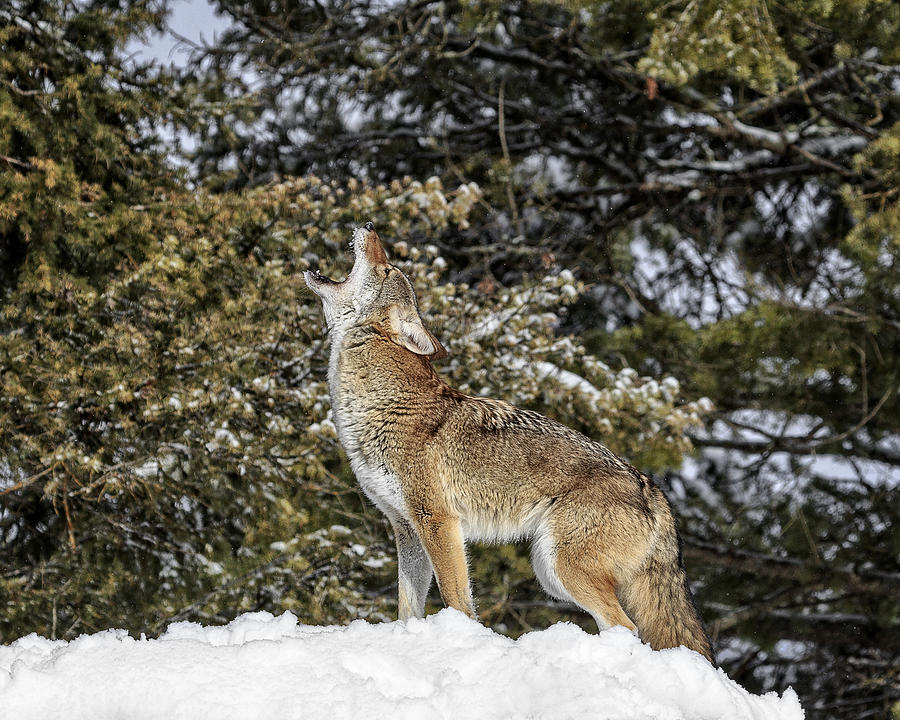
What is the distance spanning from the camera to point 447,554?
5.55m

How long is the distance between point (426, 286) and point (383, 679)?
6.54 meters

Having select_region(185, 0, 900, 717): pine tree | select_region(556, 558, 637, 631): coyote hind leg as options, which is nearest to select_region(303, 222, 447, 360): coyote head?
select_region(556, 558, 637, 631): coyote hind leg

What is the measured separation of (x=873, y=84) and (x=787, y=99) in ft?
4.70

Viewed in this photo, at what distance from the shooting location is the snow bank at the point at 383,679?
3613mm

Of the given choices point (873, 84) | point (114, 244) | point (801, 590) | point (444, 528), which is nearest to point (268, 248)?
point (114, 244)

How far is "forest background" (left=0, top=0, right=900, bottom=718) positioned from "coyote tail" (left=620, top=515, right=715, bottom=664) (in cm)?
388

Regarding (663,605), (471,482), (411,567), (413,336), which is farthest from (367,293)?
(663,605)

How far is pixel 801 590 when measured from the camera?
1505cm

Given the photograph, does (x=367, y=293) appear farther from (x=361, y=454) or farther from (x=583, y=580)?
(x=583, y=580)

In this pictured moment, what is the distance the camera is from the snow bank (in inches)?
142

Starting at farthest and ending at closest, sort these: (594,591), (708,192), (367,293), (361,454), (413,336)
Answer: (708,192) → (367,293) → (413,336) → (361,454) → (594,591)

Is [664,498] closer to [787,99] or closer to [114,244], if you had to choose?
[114,244]

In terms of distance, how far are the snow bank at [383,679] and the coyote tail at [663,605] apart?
123cm

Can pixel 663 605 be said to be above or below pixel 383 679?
above
